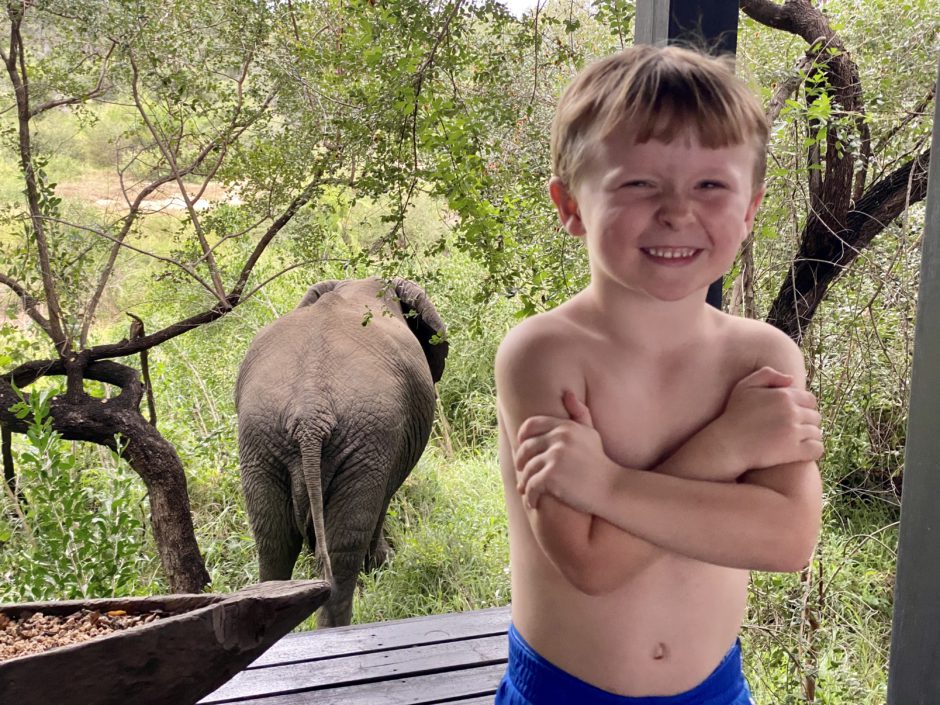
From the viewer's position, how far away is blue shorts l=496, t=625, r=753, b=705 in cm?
80

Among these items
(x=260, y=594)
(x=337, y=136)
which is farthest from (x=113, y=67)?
(x=260, y=594)

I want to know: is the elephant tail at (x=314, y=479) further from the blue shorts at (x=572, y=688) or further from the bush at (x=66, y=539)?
the blue shorts at (x=572, y=688)

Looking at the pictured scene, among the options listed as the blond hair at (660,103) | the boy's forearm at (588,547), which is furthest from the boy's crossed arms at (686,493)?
the blond hair at (660,103)

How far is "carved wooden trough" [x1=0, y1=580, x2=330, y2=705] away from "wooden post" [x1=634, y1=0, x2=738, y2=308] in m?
0.88

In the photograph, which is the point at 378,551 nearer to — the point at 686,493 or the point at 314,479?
the point at 314,479

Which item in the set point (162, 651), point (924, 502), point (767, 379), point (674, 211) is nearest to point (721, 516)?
point (767, 379)

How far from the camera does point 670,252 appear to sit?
2.40 feet

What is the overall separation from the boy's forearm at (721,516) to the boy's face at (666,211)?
161mm

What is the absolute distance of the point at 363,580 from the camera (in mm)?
2850

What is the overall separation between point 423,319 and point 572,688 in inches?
85.9

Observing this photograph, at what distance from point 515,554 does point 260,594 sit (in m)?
0.47

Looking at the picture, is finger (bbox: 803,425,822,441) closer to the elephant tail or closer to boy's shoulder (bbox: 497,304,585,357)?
boy's shoulder (bbox: 497,304,585,357)

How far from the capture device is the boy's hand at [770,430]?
2.42ft

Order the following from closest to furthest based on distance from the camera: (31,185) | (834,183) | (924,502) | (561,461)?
(561,461), (924,502), (834,183), (31,185)
